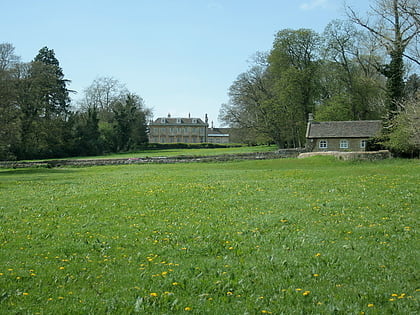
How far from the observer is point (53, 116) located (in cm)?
6181

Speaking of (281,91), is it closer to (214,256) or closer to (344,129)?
(344,129)

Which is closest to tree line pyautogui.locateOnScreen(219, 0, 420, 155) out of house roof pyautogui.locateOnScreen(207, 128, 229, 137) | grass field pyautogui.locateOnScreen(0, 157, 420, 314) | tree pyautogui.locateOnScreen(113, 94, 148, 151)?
tree pyautogui.locateOnScreen(113, 94, 148, 151)

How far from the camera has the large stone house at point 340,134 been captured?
159 feet

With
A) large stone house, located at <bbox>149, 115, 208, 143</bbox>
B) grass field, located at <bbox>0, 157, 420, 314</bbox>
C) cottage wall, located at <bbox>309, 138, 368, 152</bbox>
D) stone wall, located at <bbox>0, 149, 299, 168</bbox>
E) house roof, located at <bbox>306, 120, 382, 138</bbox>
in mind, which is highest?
large stone house, located at <bbox>149, 115, 208, 143</bbox>

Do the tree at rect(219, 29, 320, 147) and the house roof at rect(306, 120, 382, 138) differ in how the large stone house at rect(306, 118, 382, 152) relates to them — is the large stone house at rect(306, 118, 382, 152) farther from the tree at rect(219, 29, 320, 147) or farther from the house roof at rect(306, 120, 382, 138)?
the tree at rect(219, 29, 320, 147)

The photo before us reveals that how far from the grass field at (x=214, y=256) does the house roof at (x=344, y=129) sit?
3643 cm

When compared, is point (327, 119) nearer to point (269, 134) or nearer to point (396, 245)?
point (269, 134)

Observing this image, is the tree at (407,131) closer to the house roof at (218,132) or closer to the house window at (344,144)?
the house window at (344,144)

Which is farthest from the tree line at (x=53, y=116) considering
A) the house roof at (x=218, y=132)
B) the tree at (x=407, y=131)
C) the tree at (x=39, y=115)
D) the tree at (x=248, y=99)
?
the house roof at (x=218, y=132)

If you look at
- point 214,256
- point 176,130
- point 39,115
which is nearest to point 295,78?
point 39,115

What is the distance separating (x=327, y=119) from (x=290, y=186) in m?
39.5

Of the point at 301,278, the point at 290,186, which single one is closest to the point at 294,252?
the point at 301,278

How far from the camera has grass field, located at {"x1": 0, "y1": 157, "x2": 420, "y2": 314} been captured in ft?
17.9

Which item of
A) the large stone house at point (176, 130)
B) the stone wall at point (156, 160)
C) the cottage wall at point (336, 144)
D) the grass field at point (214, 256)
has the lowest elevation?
the grass field at point (214, 256)
